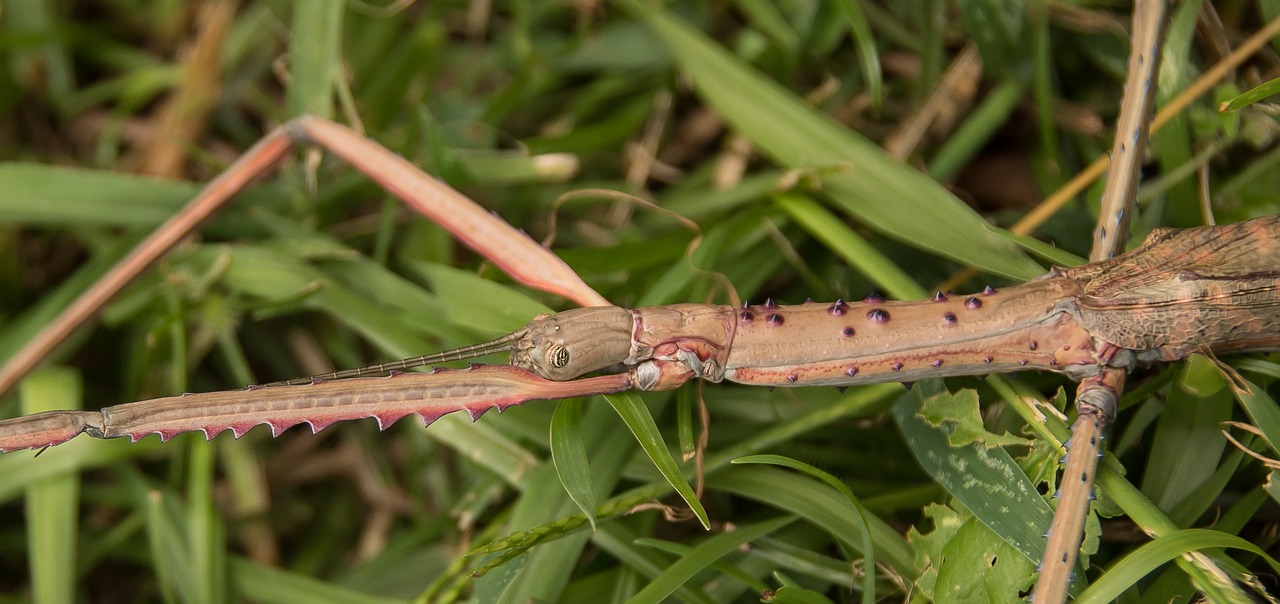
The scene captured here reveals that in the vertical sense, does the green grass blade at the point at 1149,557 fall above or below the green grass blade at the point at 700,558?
below

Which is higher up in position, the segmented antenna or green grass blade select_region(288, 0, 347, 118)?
green grass blade select_region(288, 0, 347, 118)

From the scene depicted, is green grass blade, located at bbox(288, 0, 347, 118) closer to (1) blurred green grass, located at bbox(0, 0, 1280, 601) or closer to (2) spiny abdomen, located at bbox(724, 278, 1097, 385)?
(1) blurred green grass, located at bbox(0, 0, 1280, 601)

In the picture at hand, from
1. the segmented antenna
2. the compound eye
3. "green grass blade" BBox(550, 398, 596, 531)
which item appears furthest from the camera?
"green grass blade" BBox(550, 398, 596, 531)

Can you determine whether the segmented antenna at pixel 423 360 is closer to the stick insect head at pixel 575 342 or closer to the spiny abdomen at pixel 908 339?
the stick insect head at pixel 575 342

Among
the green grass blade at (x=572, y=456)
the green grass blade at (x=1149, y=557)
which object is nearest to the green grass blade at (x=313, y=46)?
the green grass blade at (x=572, y=456)

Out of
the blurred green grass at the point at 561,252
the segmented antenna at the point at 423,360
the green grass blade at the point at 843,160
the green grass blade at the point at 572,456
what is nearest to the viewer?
the segmented antenna at the point at 423,360

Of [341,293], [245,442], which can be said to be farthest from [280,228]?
[245,442]

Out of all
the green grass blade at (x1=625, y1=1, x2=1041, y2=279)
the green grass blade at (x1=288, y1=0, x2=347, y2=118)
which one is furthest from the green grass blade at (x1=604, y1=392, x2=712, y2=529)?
the green grass blade at (x1=288, y1=0, x2=347, y2=118)

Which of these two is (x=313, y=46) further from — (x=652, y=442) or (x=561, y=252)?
(x=652, y=442)
